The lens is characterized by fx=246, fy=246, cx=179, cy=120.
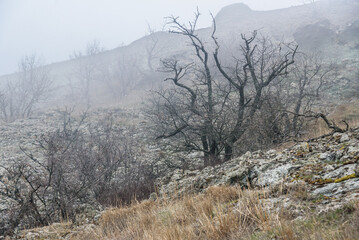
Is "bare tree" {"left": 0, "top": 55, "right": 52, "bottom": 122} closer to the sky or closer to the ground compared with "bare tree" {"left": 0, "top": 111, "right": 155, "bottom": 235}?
closer to the sky

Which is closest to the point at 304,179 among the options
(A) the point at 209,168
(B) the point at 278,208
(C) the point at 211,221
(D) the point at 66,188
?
(B) the point at 278,208

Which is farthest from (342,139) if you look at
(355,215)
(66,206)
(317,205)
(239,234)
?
(66,206)

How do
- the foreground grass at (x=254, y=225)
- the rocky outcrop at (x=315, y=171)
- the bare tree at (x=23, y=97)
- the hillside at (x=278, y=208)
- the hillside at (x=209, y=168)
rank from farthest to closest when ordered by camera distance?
the bare tree at (x=23, y=97) → the rocky outcrop at (x=315, y=171) → the hillside at (x=209, y=168) → the hillside at (x=278, y=208) → the foreground grass at (x=254, y=225)

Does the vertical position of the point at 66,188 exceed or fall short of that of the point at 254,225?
it falls short

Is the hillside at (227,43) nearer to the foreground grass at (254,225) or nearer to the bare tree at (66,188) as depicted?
the bare tree at (66,188)

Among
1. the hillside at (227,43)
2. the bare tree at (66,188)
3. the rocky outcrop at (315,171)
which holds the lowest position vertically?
the bare tree at (66,188)

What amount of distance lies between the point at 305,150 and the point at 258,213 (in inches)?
103

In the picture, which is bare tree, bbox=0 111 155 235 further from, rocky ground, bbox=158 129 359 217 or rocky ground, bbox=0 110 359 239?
rocky ground, bbox=158 129 359 217

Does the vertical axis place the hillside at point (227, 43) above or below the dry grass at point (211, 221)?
above

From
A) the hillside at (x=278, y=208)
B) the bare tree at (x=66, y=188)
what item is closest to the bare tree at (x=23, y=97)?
the bare tree at (x=66, y=188)

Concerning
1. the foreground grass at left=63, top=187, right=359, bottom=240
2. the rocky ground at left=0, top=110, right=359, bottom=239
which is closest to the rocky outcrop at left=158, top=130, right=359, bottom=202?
the rocky ground at left=0, top=110, right=359, bottom=239

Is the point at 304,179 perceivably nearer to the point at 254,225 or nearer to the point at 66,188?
the point at 254,225

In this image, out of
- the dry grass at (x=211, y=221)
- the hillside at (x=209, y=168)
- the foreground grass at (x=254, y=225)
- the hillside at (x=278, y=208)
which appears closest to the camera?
the foreground grass at (x=254, y=225)

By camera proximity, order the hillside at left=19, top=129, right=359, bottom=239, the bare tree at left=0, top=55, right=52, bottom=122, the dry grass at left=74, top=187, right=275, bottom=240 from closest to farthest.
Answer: the hillside at left=19, top=129, right=359, bottom=239, the dry grass at left=74, top=187, right=275, bottom=240, the bare tree at left=0, top=55, right=52, bottom=122
